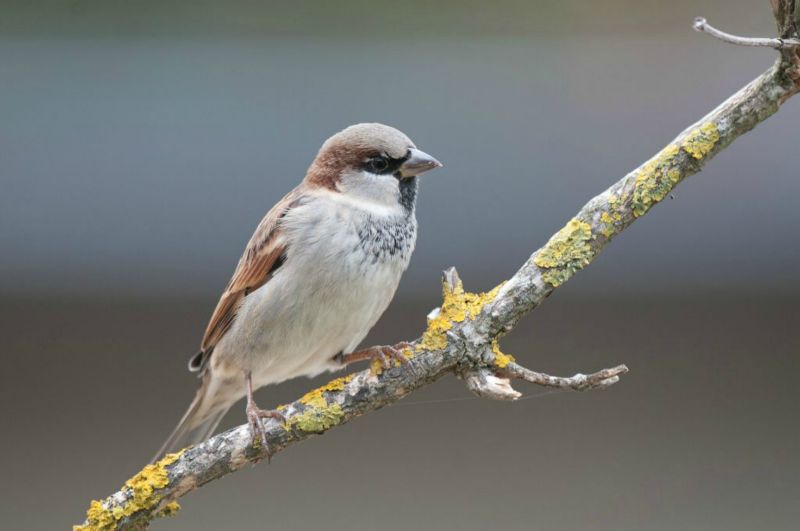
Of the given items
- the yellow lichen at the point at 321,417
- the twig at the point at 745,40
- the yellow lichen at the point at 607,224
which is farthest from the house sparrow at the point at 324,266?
the twig at the point at 745,40

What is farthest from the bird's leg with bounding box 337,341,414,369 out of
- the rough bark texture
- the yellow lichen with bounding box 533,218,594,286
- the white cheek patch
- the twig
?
the twig

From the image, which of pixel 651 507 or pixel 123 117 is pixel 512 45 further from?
pixel 651 507

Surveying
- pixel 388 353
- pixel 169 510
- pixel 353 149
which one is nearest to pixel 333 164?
pixel 353 149

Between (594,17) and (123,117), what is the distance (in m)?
1.48

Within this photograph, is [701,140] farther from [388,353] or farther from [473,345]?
[388,353]

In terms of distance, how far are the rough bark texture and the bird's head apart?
38cm

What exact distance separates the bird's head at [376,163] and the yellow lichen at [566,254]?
17.3 inches

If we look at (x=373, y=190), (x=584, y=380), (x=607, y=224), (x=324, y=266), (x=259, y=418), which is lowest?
(x=584, y=380)

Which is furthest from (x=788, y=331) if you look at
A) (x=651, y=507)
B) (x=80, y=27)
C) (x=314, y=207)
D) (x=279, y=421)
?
(x=80, y=27)

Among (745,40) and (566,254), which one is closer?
(745,40)

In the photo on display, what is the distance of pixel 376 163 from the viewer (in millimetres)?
2105

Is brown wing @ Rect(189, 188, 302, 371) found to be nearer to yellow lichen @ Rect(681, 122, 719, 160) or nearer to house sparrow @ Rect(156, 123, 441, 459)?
house sparrow @ Rect(156, 123, 441, 459)

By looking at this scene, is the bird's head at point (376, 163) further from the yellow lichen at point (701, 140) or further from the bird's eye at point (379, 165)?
the yellow lichen at point (701, 140)

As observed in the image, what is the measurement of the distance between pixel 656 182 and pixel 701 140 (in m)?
0.10
